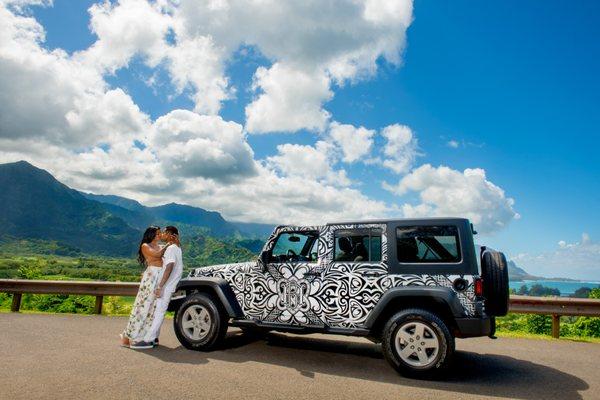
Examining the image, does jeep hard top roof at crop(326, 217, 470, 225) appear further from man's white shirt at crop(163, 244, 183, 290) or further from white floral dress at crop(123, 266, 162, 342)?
white floral dress at crop(123, 266, 162, 342)

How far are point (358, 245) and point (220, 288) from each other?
236 cm

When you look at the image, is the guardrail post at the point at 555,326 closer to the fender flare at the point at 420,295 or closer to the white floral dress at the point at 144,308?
the fender flare at the point at 420,295

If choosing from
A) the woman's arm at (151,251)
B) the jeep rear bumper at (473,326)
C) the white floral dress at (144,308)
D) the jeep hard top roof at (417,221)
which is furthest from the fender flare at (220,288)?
the jeep rear bumper at (473,326)

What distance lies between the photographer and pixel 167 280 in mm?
7176

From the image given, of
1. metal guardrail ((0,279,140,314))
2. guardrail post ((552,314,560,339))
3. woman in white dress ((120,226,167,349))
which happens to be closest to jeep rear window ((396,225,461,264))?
woman in white dress ((120,226,167,349))

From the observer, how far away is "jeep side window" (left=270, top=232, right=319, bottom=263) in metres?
6.77

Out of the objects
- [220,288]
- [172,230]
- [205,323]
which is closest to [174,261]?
[172,230]

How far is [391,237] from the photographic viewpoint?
596 cm

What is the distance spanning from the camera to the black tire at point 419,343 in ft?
17.5

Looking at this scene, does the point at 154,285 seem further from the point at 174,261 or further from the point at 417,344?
the point at 417,344

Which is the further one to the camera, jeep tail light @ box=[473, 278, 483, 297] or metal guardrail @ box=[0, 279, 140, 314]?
metal guardrail @ box=[0, 279, 140, 314]

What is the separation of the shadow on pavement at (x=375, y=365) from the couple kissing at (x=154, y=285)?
0.45 m

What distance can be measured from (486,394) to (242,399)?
9.41 ft

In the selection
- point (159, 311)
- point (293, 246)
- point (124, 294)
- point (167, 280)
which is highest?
point (293, 246)
